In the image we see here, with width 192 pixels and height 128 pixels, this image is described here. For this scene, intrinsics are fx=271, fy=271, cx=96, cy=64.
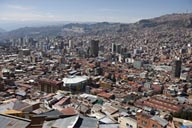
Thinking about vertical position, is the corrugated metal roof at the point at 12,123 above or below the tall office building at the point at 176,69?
above

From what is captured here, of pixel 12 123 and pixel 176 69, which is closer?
pixel 12 123

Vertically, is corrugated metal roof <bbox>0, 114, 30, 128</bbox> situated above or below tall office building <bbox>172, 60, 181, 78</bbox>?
above

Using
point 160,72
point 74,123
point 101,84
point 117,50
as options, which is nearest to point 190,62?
point 160,72

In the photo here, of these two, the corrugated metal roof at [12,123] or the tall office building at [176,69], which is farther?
the tall office building at [176,69]

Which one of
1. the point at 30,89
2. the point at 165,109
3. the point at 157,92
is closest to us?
the point at 165,109

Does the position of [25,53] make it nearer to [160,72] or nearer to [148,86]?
[160,72]

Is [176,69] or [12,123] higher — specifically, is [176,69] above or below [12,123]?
below

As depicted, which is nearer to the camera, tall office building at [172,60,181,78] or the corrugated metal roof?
Answer: the corrugated metal roof

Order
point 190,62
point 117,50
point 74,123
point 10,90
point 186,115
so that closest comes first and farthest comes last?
point 74,123
point 186,115
point 10,90
point 190,62
point 117,50

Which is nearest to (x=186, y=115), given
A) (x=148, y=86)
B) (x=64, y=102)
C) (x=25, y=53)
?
(x=64, y=102)

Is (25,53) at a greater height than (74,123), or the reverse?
(74,123)

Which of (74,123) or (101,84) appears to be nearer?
(74,123)
